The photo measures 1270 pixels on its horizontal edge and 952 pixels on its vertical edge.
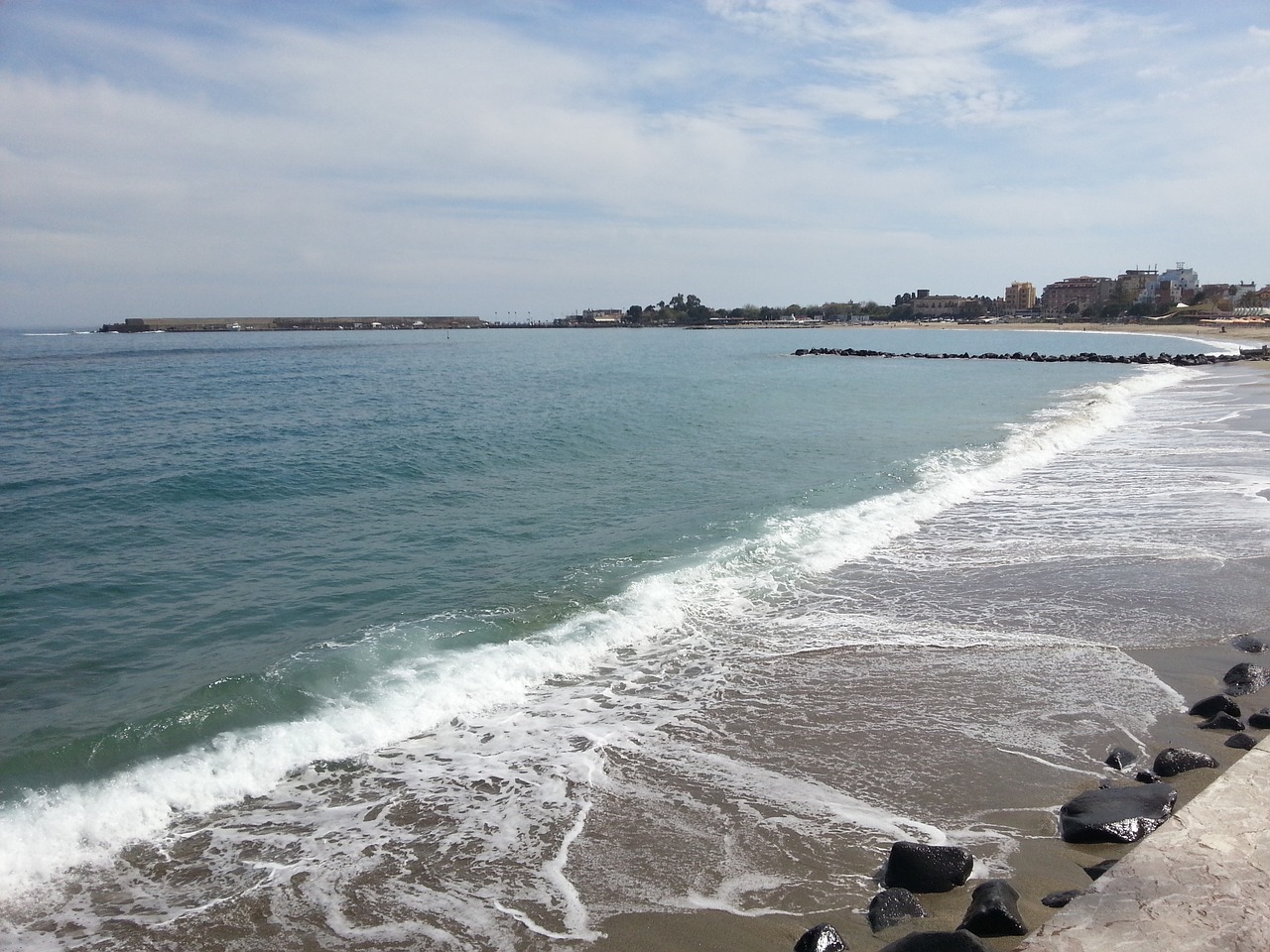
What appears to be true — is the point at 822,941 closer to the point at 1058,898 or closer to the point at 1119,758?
the point at 1058,898

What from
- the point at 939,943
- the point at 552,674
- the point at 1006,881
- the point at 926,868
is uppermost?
the point at 939,943

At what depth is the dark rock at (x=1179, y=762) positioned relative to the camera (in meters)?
6.19

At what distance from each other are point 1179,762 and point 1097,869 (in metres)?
1.72

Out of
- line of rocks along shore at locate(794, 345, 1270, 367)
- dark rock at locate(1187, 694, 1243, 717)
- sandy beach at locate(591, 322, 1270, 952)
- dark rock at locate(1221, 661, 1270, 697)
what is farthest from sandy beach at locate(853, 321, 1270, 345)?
sandy beach at locate(591, 322, 1270, 952)

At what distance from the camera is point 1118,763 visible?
637 centimetres

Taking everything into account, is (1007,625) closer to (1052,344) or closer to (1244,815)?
(1244,815)

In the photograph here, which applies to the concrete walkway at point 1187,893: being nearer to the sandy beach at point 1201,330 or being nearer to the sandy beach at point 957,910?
the sandy beach at point 957,910

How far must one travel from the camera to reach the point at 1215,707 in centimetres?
712

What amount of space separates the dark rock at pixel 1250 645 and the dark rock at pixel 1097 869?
489 cm

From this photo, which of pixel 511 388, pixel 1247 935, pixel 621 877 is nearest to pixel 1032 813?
pixel 1247 935

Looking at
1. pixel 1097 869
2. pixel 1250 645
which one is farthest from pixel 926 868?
pixel 1250 645

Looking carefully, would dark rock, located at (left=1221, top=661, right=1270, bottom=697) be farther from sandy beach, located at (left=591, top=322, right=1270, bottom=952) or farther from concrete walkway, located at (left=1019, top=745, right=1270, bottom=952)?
concrete walkway, located at (left=1019, top=745, right=1270, bottom=952)

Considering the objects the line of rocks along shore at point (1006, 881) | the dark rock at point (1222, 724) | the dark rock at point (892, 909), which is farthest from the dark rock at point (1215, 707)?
the dark rock at point (892, 909)

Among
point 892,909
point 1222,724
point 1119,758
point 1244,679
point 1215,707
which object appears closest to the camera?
point 892,909
